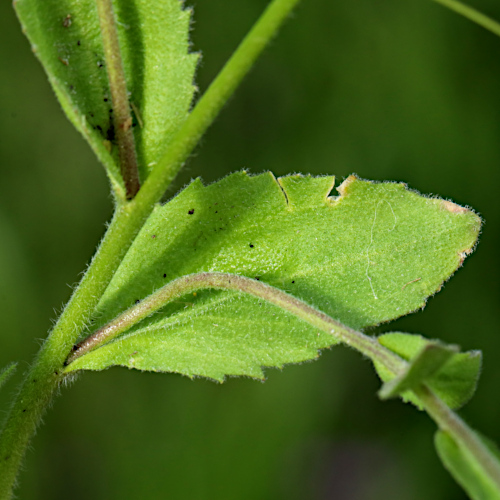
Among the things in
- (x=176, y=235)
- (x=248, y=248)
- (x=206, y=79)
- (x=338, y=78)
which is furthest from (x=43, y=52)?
(x=338, y=78)

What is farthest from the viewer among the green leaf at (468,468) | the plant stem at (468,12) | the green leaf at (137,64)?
the green leaf at (137,64)

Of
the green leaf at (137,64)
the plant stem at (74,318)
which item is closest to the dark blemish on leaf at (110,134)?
the green leaf at (137,64)

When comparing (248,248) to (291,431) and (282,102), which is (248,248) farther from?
(282,102)

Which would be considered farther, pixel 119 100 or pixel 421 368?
pixel 119 100

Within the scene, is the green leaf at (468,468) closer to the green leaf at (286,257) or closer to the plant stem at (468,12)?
the green leaf at (286,257)

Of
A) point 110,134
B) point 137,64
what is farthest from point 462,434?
point 137,64

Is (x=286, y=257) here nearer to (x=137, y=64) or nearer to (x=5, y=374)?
(x=137, y=64)

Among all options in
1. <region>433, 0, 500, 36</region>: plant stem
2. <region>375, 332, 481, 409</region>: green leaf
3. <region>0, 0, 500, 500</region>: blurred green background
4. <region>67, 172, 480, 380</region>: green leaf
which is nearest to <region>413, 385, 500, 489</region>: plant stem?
<region>375, 332, 481, 409</region>: green leaf
